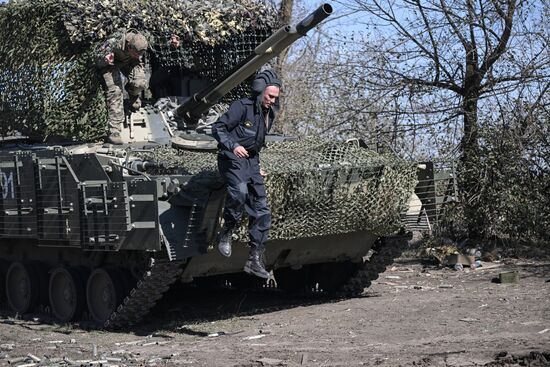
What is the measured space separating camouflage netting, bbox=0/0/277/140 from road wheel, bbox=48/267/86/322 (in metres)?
1.54

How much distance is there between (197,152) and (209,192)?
1.39 m

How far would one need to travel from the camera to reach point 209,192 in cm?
939

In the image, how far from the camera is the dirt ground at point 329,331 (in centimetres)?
798

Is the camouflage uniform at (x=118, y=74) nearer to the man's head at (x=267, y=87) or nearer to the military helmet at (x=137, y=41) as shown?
the military helmet at (x=137, y=41)

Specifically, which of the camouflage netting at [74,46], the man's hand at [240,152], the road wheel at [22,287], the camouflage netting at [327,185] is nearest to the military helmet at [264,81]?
the man's hand at [240,152]

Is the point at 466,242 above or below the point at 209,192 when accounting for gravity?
below

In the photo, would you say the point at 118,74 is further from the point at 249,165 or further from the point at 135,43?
the point at 249,165

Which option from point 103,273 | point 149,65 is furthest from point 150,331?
point 149,65

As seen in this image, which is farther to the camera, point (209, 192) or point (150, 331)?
point (150, 331)

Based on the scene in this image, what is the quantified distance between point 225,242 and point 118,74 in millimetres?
2990

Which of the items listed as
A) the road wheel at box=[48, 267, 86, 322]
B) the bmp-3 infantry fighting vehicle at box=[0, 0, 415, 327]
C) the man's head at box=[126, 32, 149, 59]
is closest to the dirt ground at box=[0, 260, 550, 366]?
the road wheel at box=[48, 267, 86, 322]

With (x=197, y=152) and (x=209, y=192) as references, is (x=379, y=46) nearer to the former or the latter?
(x=197, y=152)

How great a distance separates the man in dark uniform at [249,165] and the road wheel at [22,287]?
3.28 meters

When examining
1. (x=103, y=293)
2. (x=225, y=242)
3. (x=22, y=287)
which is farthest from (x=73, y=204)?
(x=22, y=287)
